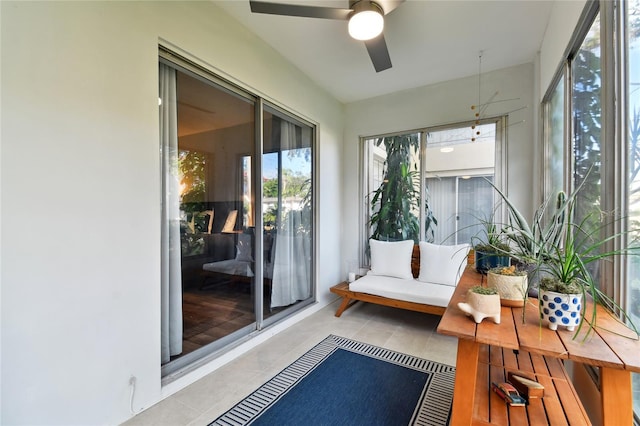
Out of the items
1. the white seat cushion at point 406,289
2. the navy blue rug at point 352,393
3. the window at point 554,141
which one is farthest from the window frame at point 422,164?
the navy blue rug at point 352,393

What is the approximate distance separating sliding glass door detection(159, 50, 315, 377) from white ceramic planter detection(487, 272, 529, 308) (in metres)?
1.98

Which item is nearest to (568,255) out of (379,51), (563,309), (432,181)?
(563,309)

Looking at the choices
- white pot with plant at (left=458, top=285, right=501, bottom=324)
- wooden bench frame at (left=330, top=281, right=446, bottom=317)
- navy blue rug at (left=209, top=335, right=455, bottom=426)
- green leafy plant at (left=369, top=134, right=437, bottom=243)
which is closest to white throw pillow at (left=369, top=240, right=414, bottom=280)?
green leafy plant at (left=369, top=134, right=437, bottom=243)

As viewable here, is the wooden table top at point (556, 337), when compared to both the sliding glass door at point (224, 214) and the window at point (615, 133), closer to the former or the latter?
the window at point (615, 133)

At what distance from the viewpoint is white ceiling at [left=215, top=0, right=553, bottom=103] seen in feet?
7.22

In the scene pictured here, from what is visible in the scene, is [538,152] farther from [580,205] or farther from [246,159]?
[246,159]

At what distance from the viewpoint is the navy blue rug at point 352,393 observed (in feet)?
5.42

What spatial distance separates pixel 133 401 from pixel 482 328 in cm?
196

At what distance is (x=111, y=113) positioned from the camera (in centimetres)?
158

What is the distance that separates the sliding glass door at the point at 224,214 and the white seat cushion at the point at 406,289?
2.54 feet

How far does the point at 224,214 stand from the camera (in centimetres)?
248

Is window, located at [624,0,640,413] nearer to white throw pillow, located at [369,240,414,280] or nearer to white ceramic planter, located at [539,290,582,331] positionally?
white ceramic planter, located at [539,290,582,331]

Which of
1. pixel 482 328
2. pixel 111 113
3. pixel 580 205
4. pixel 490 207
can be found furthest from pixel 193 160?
pixel 490 207

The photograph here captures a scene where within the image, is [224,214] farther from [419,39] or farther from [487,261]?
[419,39]
